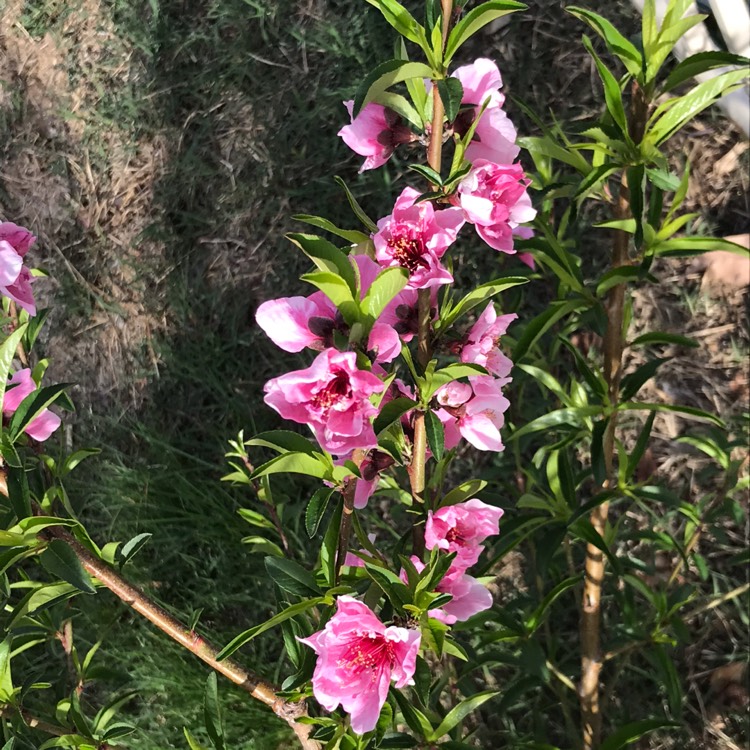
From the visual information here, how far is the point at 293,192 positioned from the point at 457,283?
22.4 inches

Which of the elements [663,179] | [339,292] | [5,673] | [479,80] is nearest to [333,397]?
[339,292]

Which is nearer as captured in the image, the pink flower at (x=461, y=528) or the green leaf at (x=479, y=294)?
the green leaf at (x=479, y=294)

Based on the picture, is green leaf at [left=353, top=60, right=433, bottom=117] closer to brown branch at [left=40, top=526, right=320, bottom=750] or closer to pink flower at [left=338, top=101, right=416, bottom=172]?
pink flower at [left=338, top=101, right=416, bottom=172]

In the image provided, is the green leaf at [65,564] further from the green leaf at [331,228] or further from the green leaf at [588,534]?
the green leaf at [588,534]

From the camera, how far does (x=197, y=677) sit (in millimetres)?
1993

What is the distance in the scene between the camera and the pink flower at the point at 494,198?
826 millimetres

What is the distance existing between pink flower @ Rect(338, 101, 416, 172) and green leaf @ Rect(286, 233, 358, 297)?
21 cm

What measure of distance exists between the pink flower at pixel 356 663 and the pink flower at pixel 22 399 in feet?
1.79

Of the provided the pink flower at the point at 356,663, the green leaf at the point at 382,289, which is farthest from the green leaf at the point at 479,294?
the pink flower at the point at 356,663

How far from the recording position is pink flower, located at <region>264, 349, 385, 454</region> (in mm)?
714

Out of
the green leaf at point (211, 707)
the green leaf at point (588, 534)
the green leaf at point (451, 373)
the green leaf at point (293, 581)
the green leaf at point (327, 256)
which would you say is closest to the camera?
the green leaf at point (327, 256)

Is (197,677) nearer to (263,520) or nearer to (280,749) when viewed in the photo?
(280,749)

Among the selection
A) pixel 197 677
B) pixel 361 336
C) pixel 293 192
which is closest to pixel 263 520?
pixel 197 677

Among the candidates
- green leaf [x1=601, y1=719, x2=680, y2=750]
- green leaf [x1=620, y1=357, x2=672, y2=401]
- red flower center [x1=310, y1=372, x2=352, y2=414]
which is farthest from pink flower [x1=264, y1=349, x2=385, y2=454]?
green leaf [x1=601, y1=719, x2=680, y2=750]
